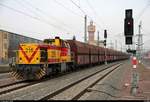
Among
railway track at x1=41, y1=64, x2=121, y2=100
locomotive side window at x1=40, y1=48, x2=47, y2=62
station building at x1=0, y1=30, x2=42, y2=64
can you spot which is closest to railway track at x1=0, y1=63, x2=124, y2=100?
railway track at x1=41, y1=64, x2=121, y2=100

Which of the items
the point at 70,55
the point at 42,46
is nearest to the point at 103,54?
the point at 70,55

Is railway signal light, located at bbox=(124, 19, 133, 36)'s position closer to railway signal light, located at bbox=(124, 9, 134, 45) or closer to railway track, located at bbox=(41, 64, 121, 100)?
railway signal light, located at bbox=(124, 9, 134, 45)

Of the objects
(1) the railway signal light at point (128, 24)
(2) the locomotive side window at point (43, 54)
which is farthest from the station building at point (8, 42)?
(1) the railway signal light at point (128, 24)

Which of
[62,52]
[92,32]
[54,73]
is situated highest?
[92,32]

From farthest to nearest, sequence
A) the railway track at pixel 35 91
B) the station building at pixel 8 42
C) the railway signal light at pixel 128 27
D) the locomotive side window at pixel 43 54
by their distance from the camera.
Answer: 1. the station building at pixel 8 42
2. the locomotive side window at pixel 43 54
3. the railway signal light at pixel 128 27
4. the railway track at pixel 35 91

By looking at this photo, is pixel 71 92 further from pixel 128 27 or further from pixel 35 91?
pixel 128 27

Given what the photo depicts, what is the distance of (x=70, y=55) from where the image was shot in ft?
109

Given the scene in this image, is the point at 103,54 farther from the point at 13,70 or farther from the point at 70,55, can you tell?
the point at 13,70

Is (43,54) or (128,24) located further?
(43,54)

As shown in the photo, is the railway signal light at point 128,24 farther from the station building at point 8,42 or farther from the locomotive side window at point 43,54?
the station building at point 8,42

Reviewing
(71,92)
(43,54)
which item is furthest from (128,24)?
(43,54)

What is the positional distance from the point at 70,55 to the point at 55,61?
Result: 6.89 meters

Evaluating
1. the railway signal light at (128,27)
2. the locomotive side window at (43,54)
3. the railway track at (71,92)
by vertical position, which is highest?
the railway signal light at (128,27)

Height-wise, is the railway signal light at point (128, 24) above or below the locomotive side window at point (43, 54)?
above
